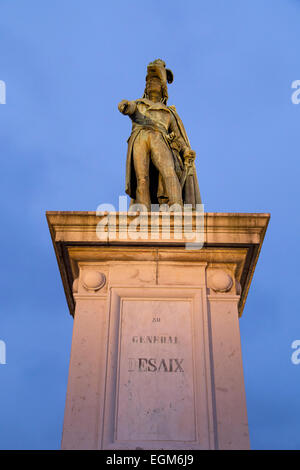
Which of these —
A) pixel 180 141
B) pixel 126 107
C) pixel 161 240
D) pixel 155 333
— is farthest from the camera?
pixel 180 141

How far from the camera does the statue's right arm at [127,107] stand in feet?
31.2

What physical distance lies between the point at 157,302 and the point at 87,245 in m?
1.26

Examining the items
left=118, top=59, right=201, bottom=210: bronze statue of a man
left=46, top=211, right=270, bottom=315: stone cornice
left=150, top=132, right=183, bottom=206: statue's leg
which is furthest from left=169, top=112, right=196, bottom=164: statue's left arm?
left=46, top=211, right=270, bottom=315: stone cornice

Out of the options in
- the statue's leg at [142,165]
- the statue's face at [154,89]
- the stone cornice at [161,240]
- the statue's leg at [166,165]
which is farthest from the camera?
the statue's face at [154,89]

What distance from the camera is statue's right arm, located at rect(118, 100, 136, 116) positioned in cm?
951

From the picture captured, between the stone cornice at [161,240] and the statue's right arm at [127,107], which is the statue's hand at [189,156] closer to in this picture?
the statue's right arm at [127,107]

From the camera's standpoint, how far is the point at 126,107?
9.57 m

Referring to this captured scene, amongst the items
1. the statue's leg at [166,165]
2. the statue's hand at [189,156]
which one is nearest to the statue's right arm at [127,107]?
the statue's leg at [166,165]

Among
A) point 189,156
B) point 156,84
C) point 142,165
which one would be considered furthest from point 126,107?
point 189,156

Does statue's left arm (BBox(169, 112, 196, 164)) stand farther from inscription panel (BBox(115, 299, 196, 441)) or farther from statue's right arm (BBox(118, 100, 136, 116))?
inscription panel (BBox(115, 299, 196, 441))

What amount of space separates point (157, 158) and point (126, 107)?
1.12 meters

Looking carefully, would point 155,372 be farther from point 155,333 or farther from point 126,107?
point 126,107
